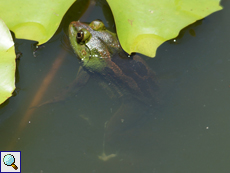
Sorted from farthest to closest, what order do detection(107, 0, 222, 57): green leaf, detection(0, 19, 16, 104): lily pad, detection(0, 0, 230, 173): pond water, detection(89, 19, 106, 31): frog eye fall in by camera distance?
detection(89, 19, 106, 31): frog eye
detection(0, 0, 230, 173): pond water
detection(107, 0, 222, 57): green leaf
detection(0, 19, 16, 104): lily pad

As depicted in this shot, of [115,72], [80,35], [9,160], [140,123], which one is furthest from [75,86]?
[9,160]

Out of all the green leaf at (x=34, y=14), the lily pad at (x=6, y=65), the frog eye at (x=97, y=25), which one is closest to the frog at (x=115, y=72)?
the frog eye at (x=97, y=25)

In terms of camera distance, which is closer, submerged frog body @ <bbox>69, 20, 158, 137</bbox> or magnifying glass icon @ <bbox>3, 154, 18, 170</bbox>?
magnifying glass icon @ <bbox>3, 154, 18, 170</bbox>

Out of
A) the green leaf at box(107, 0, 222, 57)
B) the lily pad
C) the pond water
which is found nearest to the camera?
the lily pad

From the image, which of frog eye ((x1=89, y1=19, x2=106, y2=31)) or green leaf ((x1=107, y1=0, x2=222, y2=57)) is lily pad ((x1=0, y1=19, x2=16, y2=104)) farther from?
green leaf ((x1=107, y1=0, x2=222, y2=57))

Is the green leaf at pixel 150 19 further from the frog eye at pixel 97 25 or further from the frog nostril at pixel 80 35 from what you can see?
the frog nostril at pixel 80 35

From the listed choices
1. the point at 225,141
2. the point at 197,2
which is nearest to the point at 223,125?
the point at 225,141

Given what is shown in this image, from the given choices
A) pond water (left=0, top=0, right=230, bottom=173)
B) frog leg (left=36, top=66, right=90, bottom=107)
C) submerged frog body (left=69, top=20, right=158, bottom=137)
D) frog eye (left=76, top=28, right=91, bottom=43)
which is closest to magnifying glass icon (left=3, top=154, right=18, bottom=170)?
→ pond water (left=0, top=0, right=230, bottom=173)
